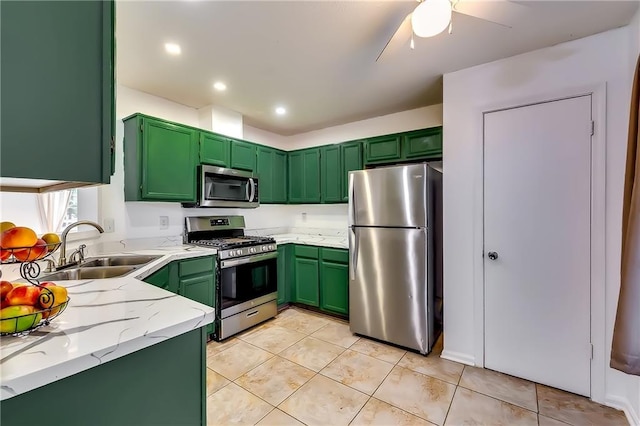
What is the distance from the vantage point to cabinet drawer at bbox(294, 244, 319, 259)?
335 centimetres

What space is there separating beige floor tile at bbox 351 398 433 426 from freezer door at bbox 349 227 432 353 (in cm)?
77

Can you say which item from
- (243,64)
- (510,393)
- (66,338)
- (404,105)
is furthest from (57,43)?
(404,105)

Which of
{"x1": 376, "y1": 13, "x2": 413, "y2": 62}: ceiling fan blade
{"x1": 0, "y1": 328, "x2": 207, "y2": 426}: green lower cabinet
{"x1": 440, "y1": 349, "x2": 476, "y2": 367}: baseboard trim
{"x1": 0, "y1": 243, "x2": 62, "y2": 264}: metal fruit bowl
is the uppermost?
{"x1": 376, "y1": 13, "x2": 413, "y2": 62}: ceiling fan blade

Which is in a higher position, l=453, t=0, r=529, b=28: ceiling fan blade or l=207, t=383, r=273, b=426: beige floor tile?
l=453, t=0, r=529, b=28: ceiling fan blade

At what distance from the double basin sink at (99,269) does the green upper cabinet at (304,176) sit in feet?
6.56

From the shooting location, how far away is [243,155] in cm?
338

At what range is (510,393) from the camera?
1.95 meters

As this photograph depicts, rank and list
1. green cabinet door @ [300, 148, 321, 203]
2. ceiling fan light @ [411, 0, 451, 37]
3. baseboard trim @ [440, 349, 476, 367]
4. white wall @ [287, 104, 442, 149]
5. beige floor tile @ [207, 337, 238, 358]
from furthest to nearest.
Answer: green cabinet door @ [300, 148, 321, 203] < white wall @ [287, 104, 442, 149] < beige floor tile @ [207, 337, 238, 358] < baseboard trim @ [440, 349, 476, 367] < ceiling fan light @ [411, 0, 451, 37]

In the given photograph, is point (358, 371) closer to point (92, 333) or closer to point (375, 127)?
point (92, 333)

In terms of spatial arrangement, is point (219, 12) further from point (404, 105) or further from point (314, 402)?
point (314, 402)

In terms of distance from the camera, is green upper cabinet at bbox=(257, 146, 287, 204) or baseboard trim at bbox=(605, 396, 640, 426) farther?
green upper cabinet at bbox=(257, 146, 287, 204)

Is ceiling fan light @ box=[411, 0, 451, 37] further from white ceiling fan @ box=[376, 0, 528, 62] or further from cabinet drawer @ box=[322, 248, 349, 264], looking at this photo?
cabinet drawer @ box=[322, 248, 349, 264]

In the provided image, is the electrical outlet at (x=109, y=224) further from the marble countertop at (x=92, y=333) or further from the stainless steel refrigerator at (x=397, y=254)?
the stainless steel refrigerator at (x=397, y=254)

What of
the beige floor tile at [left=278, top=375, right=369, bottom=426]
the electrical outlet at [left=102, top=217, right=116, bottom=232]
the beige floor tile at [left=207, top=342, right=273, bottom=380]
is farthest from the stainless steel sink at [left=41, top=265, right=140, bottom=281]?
the beige floor tile at [left=278, top=375, right=369, bottom=426]
